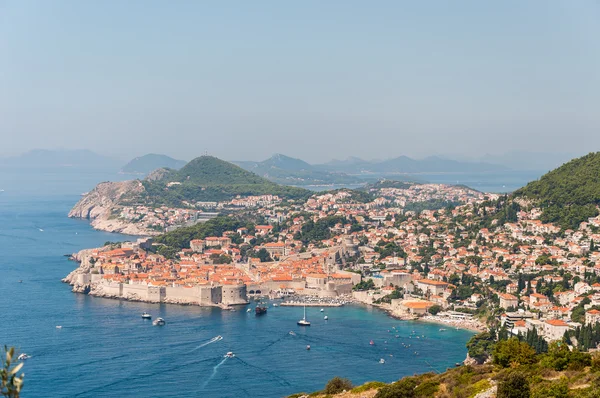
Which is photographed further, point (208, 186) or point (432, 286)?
point (208, 186)

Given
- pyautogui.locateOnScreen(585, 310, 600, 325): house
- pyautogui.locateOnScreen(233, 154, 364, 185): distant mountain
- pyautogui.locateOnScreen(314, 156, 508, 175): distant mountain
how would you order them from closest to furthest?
pyautogui.locateOnScreen(585, 310, 600, 325): house → pyautogui.locateOnScreen(233, 154, 364, 185): distant mountain → pyautogui.locateOnScreen(314, 156, 508, 175): distant mountain

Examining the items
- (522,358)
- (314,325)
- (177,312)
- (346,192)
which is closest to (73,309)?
(177,312)

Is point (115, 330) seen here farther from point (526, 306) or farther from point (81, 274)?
point (526, 306)

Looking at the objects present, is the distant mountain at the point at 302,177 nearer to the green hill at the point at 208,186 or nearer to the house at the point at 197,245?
the green hill at the point at 208,186

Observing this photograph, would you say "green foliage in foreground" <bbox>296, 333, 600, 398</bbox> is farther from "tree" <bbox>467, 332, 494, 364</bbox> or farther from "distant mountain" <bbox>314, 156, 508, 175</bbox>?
"distant mountain" <bbox>314, 156, 508, 175</bbox>

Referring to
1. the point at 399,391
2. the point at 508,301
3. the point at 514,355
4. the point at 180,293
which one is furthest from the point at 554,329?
the point at 180,293

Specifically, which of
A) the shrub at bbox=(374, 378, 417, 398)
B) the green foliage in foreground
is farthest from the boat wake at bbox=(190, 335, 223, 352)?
the shrub at bbox=(374, 378, 417, 398)

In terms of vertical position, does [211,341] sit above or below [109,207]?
below

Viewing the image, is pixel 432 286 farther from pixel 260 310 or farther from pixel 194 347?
pixel 194 347
